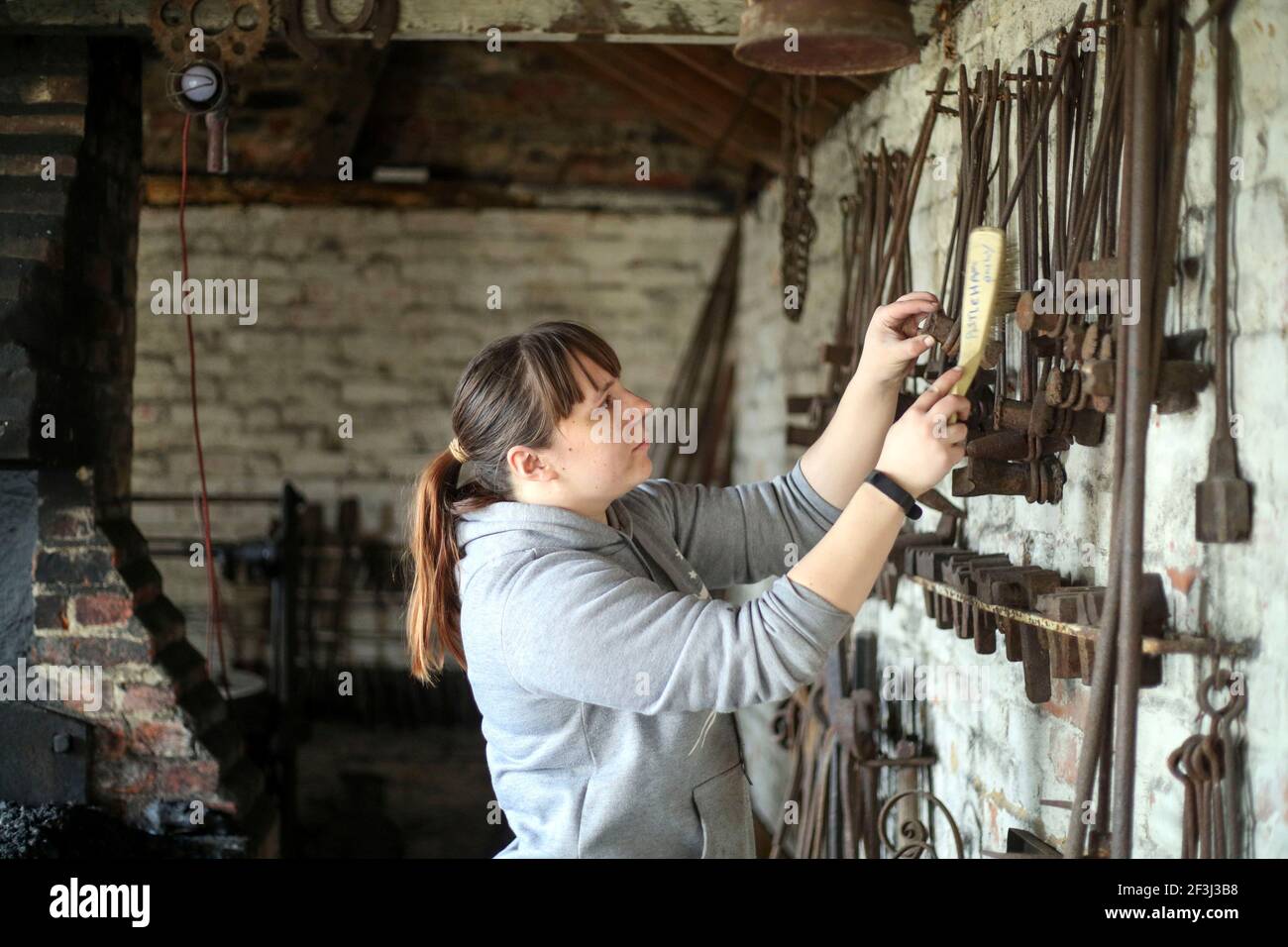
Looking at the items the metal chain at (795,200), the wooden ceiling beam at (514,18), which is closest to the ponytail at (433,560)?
the wooden ceiling beam at (514,18)

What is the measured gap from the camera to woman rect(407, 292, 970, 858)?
1472mm

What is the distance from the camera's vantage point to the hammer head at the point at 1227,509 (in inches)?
61.5

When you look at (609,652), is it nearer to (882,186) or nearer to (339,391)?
(882,186)

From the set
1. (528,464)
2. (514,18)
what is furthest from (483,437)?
(514,18)

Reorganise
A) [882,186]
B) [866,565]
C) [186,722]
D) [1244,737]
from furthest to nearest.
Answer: [186,722] → [882,186] → [1244,737] → [866,565]

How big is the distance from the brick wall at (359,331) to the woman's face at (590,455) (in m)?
4.02

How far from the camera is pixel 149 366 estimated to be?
576cm

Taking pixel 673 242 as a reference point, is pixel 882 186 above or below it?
below

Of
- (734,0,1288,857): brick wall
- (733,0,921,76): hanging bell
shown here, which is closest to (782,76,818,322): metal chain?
(734,0,1288,857): brick wall

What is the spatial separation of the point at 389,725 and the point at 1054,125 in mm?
4569

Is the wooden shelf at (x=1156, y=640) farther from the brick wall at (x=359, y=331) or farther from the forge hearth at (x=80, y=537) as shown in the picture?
the brick wall at (x=359, y=331)

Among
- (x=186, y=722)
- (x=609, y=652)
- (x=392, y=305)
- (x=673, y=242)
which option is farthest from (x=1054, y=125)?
(x=392, y=305)

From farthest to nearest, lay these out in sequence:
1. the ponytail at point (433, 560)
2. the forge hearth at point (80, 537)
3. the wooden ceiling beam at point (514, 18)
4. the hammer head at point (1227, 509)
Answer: the forge hearth at point (80, 537), the wooden ceiling beam at point (514, 18), the ponytail at point (433, 560), the hammer head at point (1227, 509)

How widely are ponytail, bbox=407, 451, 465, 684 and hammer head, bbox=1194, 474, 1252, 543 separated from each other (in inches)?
39.0
